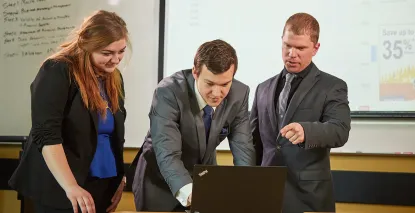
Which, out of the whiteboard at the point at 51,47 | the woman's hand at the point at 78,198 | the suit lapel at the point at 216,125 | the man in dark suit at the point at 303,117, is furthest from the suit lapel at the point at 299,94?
the whiteboard at the point at 51,47

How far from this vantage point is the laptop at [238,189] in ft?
5.56

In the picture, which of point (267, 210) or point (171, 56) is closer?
point (267, 210)

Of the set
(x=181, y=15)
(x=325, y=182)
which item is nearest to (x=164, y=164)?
(x=325, y=182)

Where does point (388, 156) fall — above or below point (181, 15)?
below

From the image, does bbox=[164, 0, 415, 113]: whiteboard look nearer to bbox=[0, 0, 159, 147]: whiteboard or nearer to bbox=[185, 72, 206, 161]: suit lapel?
bbox=[0, 0, 159, 147]: whiteboard

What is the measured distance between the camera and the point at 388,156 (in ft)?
9.67

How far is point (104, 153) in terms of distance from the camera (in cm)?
205

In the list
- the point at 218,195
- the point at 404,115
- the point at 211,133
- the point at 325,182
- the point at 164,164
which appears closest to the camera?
the point at 218,195

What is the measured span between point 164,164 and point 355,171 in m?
1.41

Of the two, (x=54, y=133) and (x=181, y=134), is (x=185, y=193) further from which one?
(x=54, y=133)

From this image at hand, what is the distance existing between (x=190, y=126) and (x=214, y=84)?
214 mm

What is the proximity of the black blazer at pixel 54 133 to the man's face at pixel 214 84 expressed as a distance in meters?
0.41

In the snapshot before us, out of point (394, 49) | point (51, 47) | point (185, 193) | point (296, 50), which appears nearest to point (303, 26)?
point (296, 50)

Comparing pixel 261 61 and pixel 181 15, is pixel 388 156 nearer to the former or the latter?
pixel 261 61
